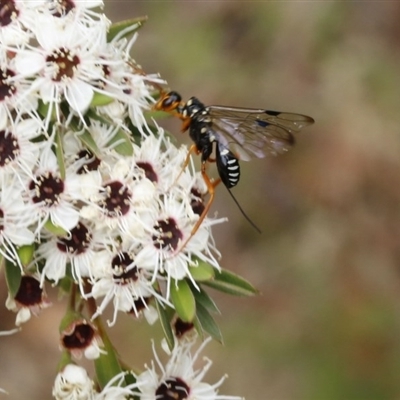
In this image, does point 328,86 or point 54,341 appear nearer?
point 54,341

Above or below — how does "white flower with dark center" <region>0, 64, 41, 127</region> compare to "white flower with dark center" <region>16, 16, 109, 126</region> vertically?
below

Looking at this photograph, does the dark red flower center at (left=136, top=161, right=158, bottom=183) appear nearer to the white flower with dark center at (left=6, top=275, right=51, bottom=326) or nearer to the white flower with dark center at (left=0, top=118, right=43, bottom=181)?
the white flower with dark center at (left=0, top=118, right=43, bottom=181)

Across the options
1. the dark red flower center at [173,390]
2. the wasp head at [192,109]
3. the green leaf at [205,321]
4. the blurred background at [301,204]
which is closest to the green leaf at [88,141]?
the wasp head at [192,109]

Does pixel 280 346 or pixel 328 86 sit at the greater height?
pixel 328 86

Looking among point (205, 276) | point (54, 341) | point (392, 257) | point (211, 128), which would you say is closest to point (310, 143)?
point (392, 257)

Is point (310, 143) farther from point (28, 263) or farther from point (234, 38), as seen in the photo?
point (28, 263)

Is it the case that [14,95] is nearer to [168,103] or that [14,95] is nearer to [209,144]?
[168,103]

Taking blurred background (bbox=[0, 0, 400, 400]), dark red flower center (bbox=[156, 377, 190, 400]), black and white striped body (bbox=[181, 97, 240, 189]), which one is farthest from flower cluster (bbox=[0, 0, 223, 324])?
blurred background (bbox=[0, 0, 400, 400])
